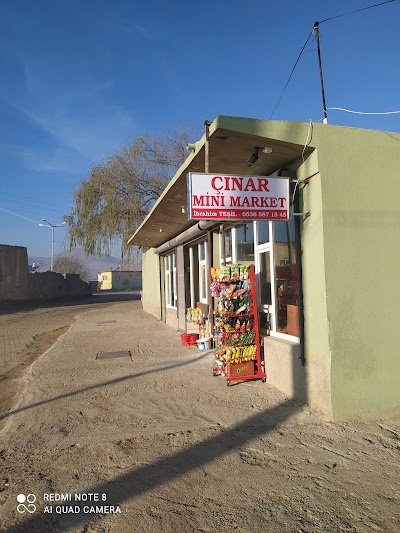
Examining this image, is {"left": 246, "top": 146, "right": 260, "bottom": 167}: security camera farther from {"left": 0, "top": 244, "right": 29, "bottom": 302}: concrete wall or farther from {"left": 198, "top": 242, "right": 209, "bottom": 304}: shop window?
{"left": 0, "top": 244, "right": 29, "bottom": 302}: concrete wall

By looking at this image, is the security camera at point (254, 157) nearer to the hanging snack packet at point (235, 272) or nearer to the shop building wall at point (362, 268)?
the shop building wall at point (362, 268)

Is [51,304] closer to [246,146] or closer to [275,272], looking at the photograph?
[275,272]

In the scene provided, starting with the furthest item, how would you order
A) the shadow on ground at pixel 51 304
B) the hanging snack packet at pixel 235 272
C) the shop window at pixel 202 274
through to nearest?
the shadow on ground at pixel 51 304 < the shop window at pixel 202 274 < the hanging snack packet at pixel 235 272

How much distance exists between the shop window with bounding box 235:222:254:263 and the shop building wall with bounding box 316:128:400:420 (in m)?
2.38

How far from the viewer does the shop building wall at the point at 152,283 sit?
1745 centimetres

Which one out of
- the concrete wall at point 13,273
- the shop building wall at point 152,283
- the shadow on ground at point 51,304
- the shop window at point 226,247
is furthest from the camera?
the concrete wall at point 13,273

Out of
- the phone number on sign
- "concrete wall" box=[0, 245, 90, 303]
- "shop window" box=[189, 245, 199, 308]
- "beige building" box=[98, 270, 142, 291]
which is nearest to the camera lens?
the phone number on sign

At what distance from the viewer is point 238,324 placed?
6.11 meters

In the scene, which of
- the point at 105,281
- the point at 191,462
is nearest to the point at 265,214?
the point at 191,462

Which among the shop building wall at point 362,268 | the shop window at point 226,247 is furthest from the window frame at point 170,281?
the shop building wall at point 362,268

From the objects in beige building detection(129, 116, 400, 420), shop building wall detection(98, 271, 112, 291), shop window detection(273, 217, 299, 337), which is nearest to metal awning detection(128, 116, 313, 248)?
beige building detection(129, 116, 400, 420)

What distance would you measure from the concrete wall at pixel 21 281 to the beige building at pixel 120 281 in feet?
113

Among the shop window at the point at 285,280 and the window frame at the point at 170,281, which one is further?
the window frame at the point at 170,281

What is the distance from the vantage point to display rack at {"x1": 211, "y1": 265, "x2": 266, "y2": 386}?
20.0 ft
